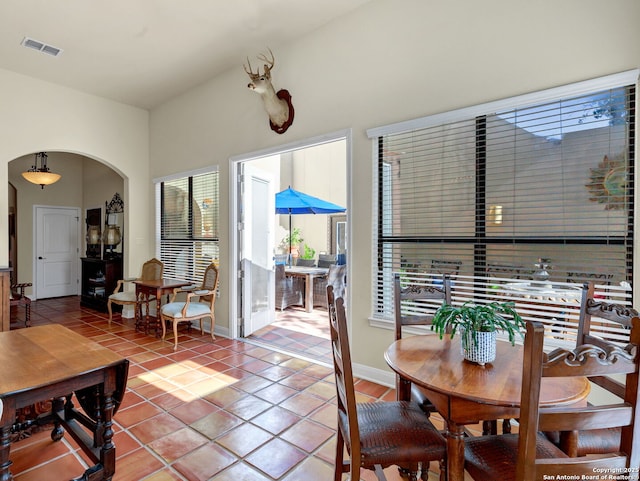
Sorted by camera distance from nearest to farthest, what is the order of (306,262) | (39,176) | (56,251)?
(39,176)
(56,251)
(306,262)

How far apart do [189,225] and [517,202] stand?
444 cm

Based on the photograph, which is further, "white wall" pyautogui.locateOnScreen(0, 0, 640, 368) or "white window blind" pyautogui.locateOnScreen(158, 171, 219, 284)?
"white window blind" pyautogui.locateOnScreen(158, 171, 219, 284)

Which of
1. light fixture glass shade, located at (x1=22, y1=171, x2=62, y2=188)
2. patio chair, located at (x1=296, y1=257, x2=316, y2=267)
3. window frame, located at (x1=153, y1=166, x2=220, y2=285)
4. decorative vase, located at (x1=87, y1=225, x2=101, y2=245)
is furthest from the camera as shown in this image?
patio chair, located at (x1=296, y1=257, x2=316, y2=267)

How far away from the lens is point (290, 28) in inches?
143

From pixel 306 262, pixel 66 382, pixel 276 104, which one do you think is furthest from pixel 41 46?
pixel 306 262

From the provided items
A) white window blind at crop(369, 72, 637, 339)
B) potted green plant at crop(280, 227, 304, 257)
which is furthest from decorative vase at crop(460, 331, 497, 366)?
potted green plant at crop(280, 227, 304, 257)

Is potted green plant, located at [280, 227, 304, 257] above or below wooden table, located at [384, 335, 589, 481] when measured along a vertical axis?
above

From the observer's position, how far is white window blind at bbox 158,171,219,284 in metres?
4.93

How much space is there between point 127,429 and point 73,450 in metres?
0.31

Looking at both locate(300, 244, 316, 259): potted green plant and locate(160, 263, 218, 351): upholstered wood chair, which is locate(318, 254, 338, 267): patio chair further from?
locate(160, 263, 218, 351): upholstered wood chair

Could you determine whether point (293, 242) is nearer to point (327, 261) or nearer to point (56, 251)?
point (327, 261)

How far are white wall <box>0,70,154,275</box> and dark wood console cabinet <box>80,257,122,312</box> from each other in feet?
1.98

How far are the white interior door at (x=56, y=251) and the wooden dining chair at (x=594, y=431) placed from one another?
926cm

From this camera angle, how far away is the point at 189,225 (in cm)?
528
